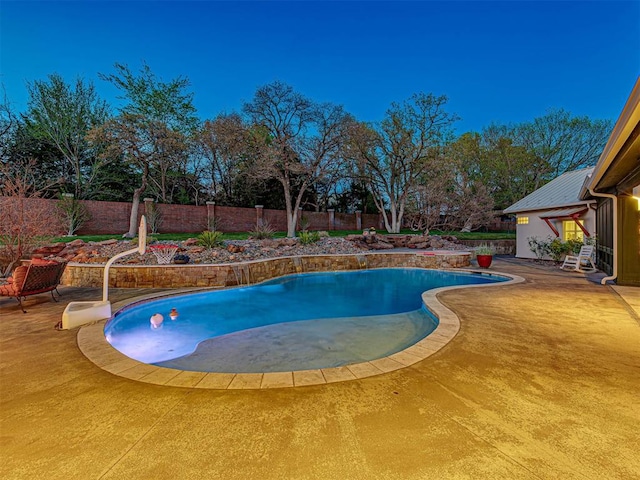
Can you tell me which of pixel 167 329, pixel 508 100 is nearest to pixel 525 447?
pixel 167 329

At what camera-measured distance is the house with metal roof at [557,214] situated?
33.8ft

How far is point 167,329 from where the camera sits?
5.44 m

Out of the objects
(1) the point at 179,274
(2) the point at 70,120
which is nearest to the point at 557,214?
(1) the point at 179,274

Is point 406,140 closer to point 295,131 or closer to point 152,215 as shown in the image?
point 295,131

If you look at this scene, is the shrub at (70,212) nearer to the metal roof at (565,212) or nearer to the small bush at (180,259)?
the small bush at (180,259)

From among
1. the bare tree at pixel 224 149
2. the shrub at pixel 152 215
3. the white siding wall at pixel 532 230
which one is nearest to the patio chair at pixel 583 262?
the white siding wall at pixel 532 230

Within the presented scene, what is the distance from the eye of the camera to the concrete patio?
1.58 meters

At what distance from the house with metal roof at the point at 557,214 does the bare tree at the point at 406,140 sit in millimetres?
7105

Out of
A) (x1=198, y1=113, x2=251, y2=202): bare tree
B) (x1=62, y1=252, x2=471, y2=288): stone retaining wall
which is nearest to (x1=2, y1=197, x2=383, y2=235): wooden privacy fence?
(x1=198, y1=113, x2=251, y2=202): bare tree

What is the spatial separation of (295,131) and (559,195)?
12.7m

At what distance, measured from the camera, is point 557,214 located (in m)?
10.9

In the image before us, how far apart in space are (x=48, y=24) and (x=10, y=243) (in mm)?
9045

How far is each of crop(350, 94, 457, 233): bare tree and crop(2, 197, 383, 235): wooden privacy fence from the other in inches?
174

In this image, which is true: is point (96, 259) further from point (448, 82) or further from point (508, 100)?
point (508, 100)
